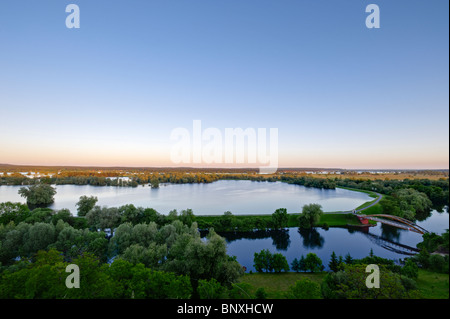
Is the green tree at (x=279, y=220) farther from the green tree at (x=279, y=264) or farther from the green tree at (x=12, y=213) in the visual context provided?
the green tree at (x=12, y=213)

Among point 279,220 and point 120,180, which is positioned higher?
point 120,180

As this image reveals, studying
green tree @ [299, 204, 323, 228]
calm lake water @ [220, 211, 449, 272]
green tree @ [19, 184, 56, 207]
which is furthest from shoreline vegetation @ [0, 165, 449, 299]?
green tree @ [19, 184, 56, 207]

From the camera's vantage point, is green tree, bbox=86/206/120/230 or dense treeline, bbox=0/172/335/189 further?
dense treeline, bbox=0/172/335/189

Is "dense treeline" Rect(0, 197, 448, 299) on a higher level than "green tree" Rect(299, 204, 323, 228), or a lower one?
higher

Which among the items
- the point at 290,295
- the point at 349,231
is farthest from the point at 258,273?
the point at 349,231

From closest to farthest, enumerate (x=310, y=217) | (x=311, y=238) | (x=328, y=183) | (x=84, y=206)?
(x=311, y=238), (x=310, y=217), (x=84, y=206), (x=328, y=183)

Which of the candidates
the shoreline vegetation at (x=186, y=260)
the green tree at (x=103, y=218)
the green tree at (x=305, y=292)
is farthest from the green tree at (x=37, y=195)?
the green tree at (x=305, y=292)

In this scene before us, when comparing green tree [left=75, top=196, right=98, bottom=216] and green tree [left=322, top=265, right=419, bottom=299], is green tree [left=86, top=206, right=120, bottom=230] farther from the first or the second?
green tree [left=322, top=265, right=419, bottom=299]

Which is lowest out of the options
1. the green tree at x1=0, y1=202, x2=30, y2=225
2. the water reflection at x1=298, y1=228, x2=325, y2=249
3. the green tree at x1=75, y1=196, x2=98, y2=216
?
the water reflection at x1=298, y1=228, x2=325, y2=249

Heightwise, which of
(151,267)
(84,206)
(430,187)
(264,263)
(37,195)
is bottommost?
(264,263)

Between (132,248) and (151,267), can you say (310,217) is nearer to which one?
(151,267)

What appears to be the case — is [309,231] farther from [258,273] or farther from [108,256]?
[108,256]

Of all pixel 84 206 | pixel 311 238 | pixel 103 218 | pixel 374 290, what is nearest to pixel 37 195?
pixel 84 206
